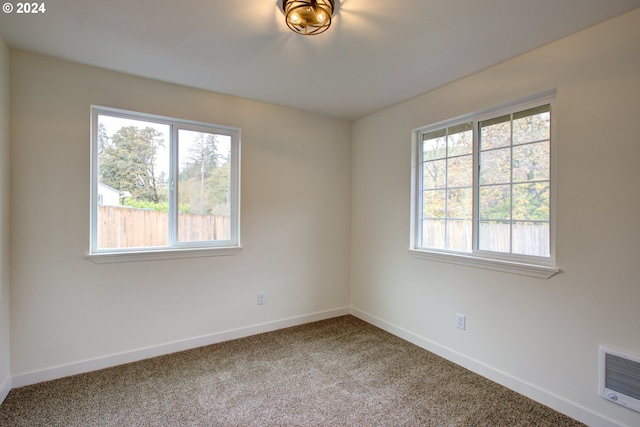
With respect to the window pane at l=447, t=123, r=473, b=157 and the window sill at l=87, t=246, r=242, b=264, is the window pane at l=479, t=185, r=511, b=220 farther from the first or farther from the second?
the window sill at l=87, t=246, r=242, b=264

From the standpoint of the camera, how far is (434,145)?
2.92m

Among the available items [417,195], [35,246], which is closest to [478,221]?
[417,195]

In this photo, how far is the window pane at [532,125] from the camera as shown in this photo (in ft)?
6.97

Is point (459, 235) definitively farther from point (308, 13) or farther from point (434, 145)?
point (308, 13)

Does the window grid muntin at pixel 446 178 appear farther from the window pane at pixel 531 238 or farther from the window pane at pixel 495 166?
the window pane at pixel 531 238

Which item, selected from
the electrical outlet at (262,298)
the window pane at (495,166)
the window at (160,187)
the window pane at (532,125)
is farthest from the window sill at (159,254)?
the window pane at (532,125)

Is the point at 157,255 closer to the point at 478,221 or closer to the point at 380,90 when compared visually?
the point at 380,90

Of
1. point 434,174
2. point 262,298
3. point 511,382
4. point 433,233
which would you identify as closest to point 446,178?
point 434,174

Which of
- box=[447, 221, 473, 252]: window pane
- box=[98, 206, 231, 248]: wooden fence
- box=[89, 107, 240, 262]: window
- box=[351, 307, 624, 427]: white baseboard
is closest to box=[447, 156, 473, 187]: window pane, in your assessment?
box=[447, 221, 473, 252]: window pane

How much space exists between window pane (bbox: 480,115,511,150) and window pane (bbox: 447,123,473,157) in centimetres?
11

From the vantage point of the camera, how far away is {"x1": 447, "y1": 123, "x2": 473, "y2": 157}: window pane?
2.61 meters

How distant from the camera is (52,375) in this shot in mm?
2256

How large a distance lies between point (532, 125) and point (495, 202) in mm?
608

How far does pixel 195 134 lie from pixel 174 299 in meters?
1.55
